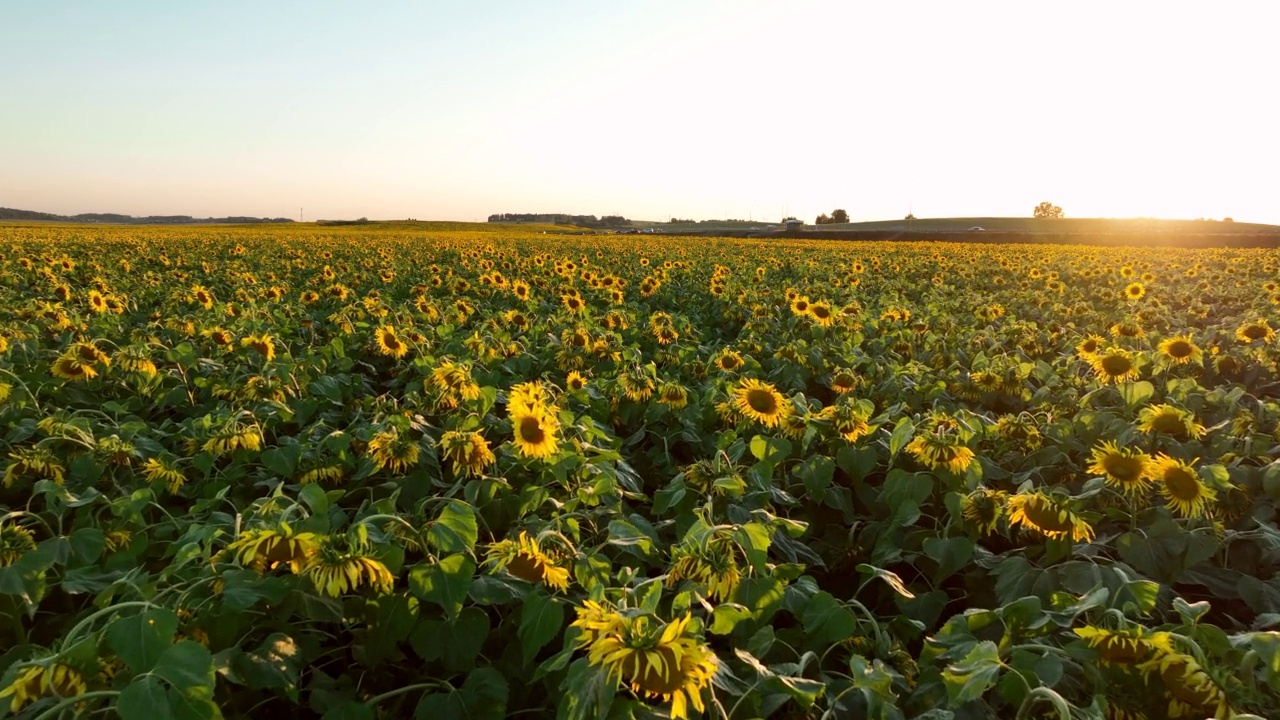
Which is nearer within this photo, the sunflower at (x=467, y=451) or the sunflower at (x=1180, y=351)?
the sunflower at (x=467, y=451)

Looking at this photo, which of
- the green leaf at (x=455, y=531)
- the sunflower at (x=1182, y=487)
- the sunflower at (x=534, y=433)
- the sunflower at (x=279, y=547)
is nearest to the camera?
the sunflower at (x=279, y=547)

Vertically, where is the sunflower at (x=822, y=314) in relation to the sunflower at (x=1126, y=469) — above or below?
above

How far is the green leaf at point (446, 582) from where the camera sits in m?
1.93

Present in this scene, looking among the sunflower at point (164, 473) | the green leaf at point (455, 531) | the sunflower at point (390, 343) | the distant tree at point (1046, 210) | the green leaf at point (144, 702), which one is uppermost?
the distant tree at point (1046, 210)

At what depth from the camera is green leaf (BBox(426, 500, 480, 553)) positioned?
200 cm

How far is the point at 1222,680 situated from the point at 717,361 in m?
4.26

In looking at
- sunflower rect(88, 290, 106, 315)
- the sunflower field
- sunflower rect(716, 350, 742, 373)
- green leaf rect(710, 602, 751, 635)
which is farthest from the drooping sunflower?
sunflower rect(88, 290, 106, 315)

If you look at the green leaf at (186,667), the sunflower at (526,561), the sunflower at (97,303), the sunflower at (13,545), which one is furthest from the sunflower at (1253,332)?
the sunflower at (97,303)

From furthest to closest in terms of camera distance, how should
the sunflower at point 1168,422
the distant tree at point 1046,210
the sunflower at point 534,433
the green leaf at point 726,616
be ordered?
the distant tree at point 1046,210, the sunflower at point 1168,422, the sunflower at point 534,433, the green leaf at point 726,616

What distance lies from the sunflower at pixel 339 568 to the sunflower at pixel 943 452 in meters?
2.42

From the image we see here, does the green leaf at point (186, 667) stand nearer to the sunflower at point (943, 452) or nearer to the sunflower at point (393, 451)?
the sunflower at point (393, 451)

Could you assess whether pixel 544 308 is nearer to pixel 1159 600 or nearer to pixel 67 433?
pixel 67 433

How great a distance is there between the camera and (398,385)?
5.96 m

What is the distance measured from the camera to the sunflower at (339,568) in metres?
1.83
